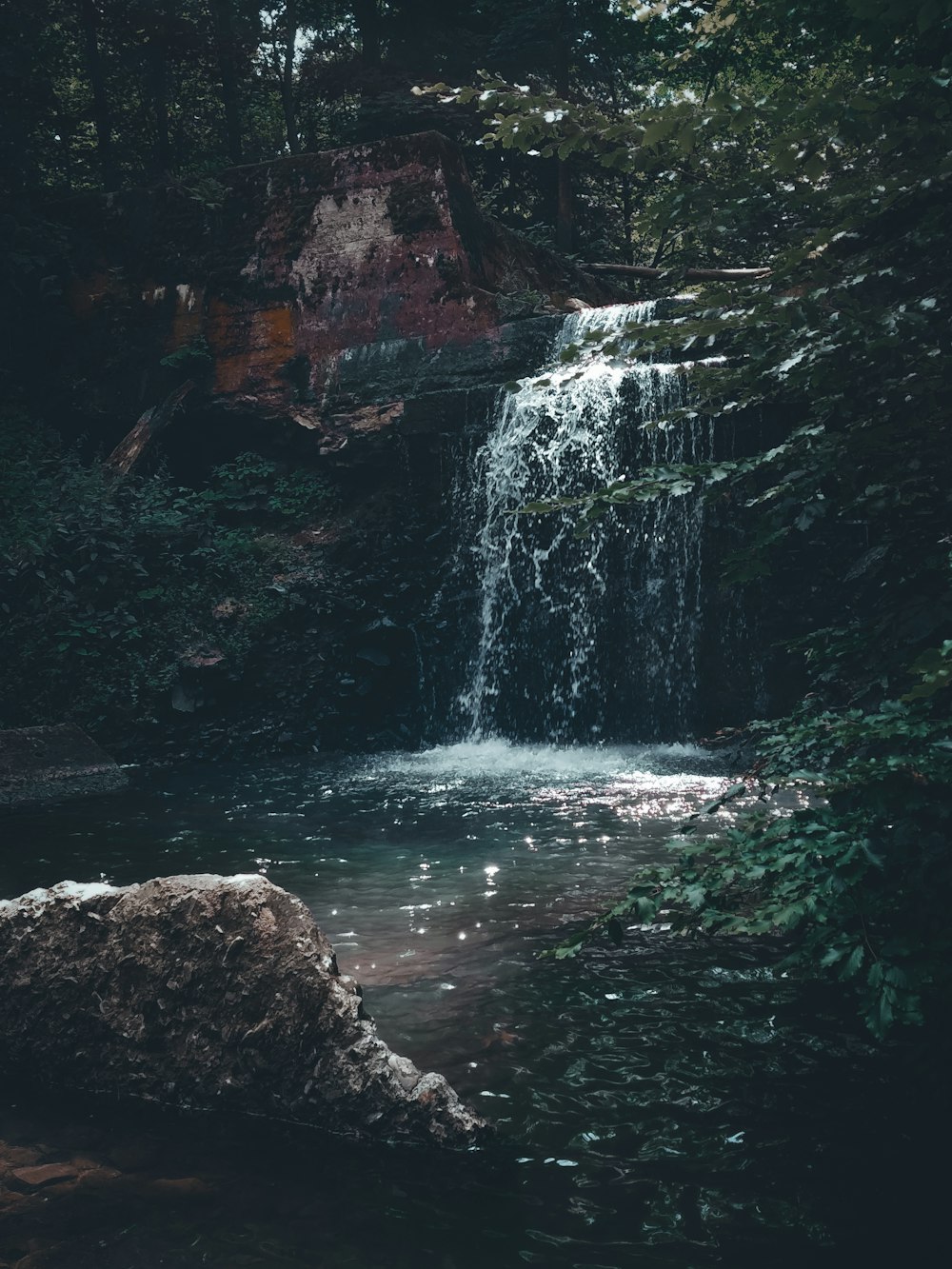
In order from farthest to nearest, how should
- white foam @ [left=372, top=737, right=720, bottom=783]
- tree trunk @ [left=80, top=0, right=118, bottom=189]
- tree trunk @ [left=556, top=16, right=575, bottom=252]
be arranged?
tree trunk @ [left=556, top=16, right=575, bottom=252] < tree trunk @ [left=80, top=0, right=118, bottom=189] < white foam @ [left=372, top=737, right=720, bottom=783]

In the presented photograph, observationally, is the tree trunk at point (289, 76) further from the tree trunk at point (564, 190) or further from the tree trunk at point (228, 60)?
the tree trunk at point (564, 190)

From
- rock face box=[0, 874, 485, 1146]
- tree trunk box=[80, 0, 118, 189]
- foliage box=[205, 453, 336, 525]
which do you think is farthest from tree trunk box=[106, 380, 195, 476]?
rock face box=[0, 874, 485, 1146]

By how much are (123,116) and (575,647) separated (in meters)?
18.9

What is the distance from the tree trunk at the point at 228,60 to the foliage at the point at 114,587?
9.50 metres

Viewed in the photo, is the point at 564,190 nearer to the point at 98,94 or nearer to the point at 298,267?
the point at 298,267

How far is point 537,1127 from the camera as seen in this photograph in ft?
10.6

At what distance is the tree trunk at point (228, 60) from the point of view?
18656 mm

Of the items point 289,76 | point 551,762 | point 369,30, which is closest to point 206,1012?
point 551,762

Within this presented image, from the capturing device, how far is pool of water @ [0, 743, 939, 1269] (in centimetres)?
269

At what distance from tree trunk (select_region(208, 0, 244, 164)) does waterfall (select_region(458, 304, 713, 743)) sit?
11156 millimetres

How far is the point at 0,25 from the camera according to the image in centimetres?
1459

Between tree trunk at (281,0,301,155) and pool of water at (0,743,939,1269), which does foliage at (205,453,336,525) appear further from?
tree trunk at (281,0,301,155)

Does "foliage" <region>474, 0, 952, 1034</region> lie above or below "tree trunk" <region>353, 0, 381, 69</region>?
below

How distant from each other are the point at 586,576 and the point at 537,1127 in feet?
30.3
